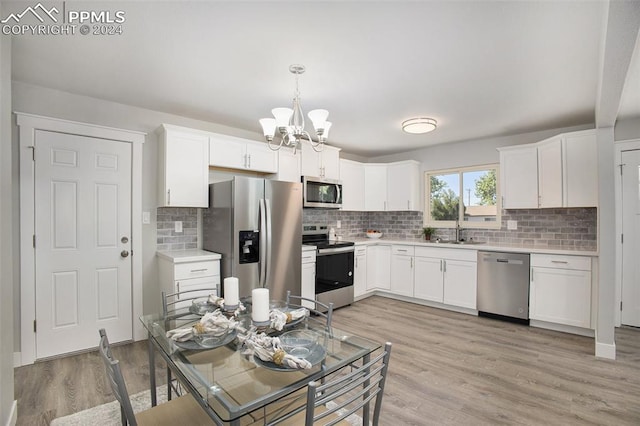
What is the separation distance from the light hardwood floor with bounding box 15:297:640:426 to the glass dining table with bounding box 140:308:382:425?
3.17ft

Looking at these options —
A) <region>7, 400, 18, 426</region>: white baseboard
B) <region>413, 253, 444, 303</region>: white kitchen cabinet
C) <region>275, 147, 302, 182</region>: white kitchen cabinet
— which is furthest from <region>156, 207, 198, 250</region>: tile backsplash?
<region>413, 253, 444, 303</region>: white kitchen cabinet

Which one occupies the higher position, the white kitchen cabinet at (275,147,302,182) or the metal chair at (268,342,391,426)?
the white kitchen cabinet at (275,147,302,182)

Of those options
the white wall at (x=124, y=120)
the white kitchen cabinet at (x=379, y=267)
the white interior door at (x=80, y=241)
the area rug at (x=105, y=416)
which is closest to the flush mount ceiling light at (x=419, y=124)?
the white kitchen cabinet at (x=379, y=267)

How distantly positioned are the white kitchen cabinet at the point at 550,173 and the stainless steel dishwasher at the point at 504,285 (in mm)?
747

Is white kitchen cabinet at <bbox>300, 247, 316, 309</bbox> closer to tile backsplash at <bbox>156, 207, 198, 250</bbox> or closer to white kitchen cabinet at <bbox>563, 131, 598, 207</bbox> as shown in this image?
tile backsplash at <bbox>156, 207, 198, 250</bbox>

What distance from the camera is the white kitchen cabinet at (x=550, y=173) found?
376cm

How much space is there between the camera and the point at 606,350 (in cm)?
290

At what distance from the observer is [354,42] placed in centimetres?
207

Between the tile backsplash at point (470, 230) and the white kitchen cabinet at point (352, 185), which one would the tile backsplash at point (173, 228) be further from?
the white kitchen cabinet at point (352, 185)

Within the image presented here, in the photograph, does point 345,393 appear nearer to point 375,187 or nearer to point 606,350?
point 606,350

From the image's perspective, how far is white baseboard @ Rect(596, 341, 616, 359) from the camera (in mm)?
2887

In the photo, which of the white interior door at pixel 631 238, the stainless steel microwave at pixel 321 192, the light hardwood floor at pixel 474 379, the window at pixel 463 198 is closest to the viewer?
the light hardwood floor at pixel 474 379

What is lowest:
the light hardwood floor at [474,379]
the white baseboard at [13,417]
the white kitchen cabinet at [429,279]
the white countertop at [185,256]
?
the light hardwood floor at [474,379]

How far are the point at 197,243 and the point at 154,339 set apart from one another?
2193 mm
